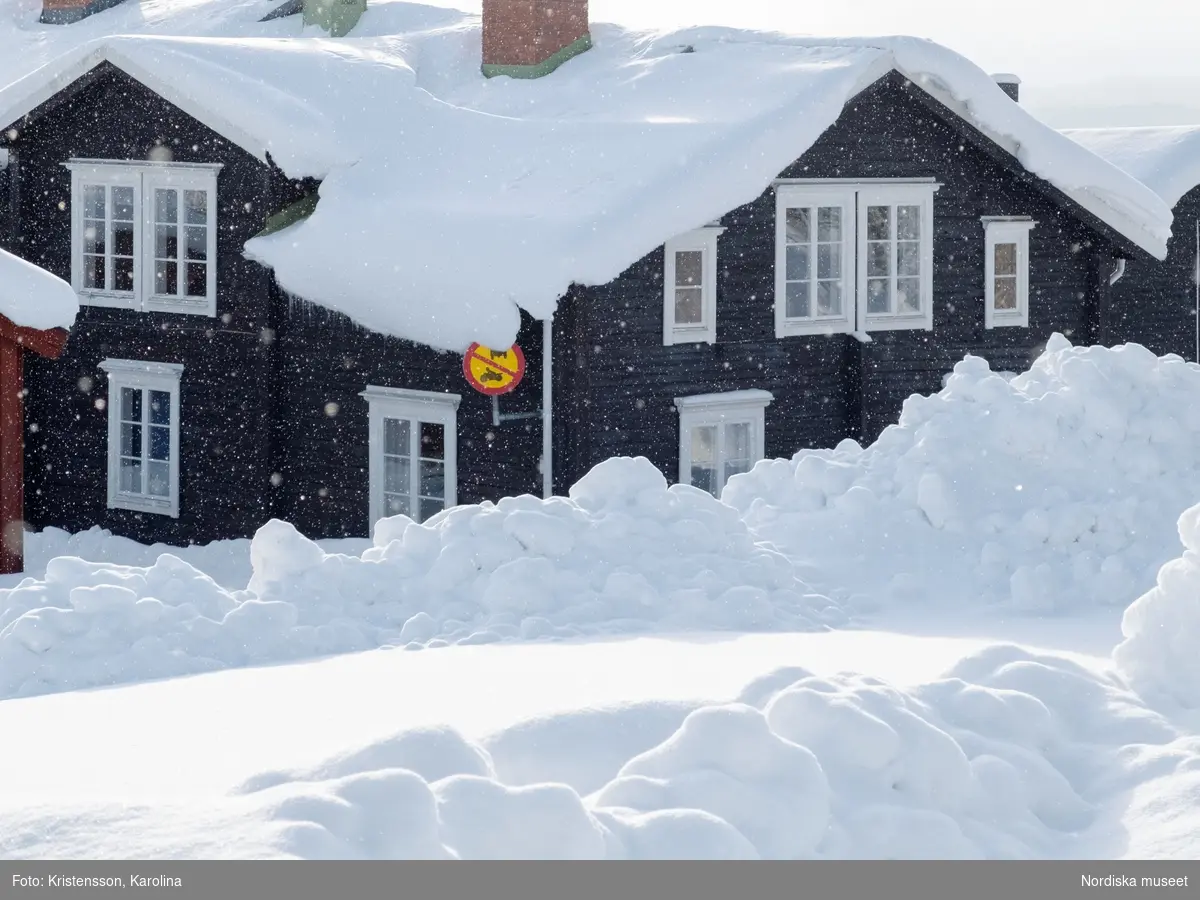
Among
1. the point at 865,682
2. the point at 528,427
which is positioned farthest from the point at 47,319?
the point at 865,682

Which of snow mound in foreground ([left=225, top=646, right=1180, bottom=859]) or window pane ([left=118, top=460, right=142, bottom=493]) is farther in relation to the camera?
window pane ([left=118, top=460, right=142, bottom=493])

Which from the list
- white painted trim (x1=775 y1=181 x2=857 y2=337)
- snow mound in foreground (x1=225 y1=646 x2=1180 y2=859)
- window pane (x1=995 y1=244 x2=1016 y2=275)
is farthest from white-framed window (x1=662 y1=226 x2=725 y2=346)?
snow mound in foreground (x1=225 y1=646 x2=1180 y2=859)

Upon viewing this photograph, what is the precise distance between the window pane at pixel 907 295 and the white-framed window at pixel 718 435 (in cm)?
184

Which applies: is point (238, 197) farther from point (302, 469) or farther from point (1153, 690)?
point (1153, 690)

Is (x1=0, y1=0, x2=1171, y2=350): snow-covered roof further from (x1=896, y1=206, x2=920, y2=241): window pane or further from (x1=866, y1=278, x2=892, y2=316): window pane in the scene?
(x1=866, y1=278, x2=892, y2=316): window pane

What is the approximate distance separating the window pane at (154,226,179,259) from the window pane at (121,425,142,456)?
5.93ft

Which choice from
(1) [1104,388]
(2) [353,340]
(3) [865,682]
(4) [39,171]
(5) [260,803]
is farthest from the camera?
(4) [39,171]

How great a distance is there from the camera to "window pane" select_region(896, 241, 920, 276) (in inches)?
714

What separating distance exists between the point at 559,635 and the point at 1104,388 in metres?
4.51

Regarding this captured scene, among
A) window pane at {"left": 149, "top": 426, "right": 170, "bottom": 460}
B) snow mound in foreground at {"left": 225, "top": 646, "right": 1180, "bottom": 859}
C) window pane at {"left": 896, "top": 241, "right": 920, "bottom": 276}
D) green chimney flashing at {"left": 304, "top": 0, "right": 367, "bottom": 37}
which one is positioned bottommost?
snow mound in foreground at {"left": 225, "top": 646, "right": 1180, "bottom": 859}

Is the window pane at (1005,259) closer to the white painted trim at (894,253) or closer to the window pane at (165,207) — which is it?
the white painted trim at (894,253)

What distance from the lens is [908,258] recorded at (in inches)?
715

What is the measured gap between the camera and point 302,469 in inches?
706

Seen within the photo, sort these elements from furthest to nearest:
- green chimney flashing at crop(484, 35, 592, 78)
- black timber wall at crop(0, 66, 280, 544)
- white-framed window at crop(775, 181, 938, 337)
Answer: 1. green chimney flashing at crop(484, 35, 592, 78)
2. black timber wall at crop(0, 66, 280, 544)
3. white-framed window at crop(775, 181, 938, 337)
